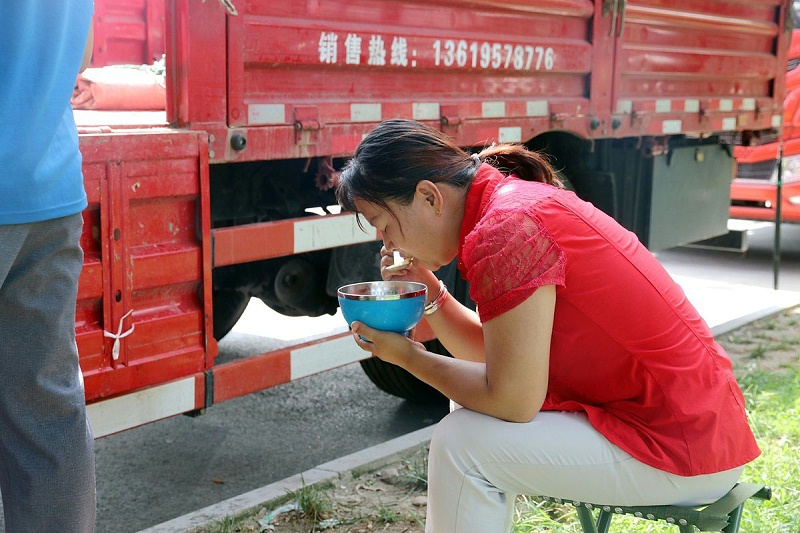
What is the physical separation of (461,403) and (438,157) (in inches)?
18.7

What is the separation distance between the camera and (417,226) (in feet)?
6.40

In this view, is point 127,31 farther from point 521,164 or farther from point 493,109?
point 521,164

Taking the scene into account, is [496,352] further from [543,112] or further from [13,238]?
[543,112]

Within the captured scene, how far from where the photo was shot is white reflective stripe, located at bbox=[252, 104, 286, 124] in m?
3.01

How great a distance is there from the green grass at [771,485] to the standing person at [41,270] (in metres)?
1.32

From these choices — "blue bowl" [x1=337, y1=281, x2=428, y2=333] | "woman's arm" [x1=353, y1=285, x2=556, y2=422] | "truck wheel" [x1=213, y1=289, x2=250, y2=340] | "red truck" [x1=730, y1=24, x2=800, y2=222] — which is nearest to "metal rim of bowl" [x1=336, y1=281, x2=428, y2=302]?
"blue bowl" [x1=337, y1=281, x2=428, y2=333]

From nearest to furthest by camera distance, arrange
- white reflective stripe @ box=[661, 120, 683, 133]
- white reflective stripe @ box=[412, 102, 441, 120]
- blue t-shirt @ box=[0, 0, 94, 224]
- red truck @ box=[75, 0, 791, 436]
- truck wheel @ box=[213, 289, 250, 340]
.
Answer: blue t-shirt @ box=[0, 0, 94, 224]
red truck @ box=[75, 0, 791, 436]
white reflective stripe @ box=[412, 102, 441, 120]
truck wheel @ box=[213, 289, 250, 340]
white reflective stripe @ box=[661, 120, 683, 133]

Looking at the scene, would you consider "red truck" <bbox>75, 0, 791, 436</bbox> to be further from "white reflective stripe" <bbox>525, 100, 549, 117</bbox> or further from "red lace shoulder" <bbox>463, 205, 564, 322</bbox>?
"red lace shoulder" <bbox>463, 205, 564, 322</bbox>

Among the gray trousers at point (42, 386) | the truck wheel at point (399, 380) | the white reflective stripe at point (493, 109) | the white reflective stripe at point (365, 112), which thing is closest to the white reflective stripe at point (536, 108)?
the white reflective stripe at point (493, 109)

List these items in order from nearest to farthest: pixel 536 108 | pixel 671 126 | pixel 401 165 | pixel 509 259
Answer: pixel 509 259, pixel 401 165, pixel 536 108, pixel 671 126

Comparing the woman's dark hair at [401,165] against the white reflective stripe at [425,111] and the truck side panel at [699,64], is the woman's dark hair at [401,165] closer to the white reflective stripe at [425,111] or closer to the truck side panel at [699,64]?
the white reflective stripe at [425,111]

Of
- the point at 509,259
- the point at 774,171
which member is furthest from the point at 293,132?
the point at 774,171

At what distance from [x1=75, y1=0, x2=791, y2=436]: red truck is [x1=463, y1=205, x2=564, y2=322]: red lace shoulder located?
1.21 m

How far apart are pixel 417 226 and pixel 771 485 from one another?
1766 mm
